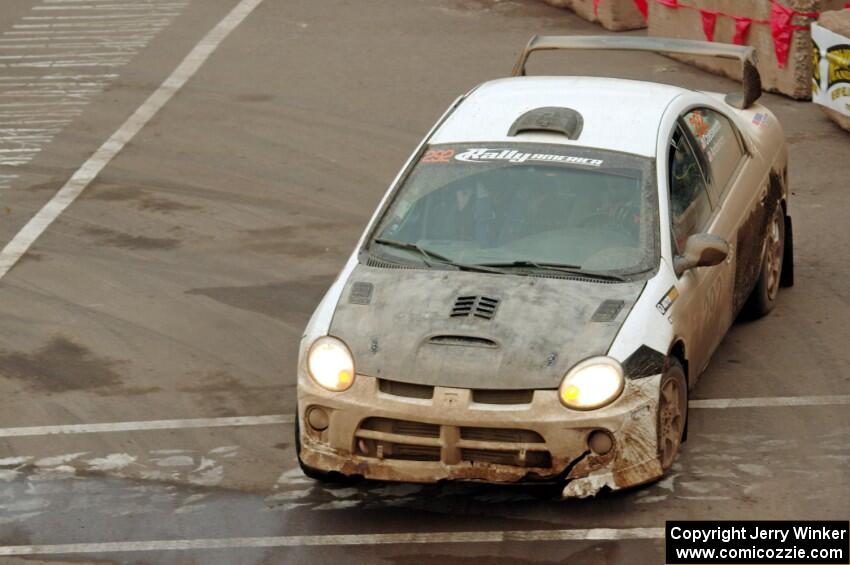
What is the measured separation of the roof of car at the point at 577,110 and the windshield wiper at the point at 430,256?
0.89 m

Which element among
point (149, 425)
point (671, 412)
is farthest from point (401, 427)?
point (149, 425)

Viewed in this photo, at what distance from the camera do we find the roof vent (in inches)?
357

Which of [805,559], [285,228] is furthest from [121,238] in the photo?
[805,559]

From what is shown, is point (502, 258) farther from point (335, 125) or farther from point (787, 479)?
point (335, 125)

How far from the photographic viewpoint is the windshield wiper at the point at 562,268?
8172mm

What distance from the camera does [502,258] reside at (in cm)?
838

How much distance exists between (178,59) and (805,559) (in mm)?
14031

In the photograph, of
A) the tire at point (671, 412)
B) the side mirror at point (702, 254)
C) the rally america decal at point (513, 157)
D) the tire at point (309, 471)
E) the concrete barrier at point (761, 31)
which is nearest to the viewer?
the tire at point (671, 412)

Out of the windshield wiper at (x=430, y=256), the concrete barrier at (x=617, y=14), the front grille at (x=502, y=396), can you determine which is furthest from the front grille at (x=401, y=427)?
the concrete barrier at (x=617, y=14)

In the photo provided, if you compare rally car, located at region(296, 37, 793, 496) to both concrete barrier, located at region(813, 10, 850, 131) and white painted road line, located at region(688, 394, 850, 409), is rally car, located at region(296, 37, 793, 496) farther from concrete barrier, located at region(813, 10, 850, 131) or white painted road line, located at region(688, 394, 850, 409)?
concrete barrier, located at region(813, 10, 850, 131)

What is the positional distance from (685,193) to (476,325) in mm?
1849

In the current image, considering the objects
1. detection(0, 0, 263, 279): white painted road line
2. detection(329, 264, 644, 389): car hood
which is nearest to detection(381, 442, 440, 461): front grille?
detection(329, 264, 644, 389): car hood

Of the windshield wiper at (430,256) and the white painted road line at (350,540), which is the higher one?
the windshield wiper at (430,256)

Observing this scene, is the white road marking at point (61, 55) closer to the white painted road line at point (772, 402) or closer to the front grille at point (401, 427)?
the white painted road line at point (772, 402)
